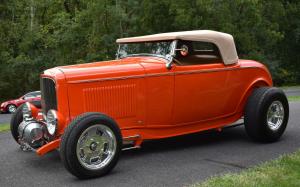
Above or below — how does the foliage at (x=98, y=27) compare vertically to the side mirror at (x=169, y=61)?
below

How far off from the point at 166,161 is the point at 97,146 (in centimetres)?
111

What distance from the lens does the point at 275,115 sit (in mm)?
8219

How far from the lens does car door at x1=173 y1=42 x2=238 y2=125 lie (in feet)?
24.2

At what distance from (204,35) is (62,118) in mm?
2786

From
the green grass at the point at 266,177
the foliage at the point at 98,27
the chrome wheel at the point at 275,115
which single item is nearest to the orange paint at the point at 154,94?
the chrome wheel at the point at 275,115

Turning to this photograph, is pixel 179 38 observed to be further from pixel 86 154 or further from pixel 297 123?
pixel 297 123

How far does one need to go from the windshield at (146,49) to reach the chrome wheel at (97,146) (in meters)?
1.83

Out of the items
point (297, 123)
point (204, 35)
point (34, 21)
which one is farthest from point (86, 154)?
point (34, 21)

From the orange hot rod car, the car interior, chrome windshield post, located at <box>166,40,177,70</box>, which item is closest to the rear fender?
the orange hot rod car

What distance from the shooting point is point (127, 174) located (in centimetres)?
622

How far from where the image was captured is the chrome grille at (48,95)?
6.85m

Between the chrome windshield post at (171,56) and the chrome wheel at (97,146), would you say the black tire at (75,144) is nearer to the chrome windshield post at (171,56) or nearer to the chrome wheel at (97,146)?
the chrome wheel at (97,146)

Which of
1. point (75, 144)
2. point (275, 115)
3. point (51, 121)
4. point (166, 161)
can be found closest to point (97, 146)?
point (75, 144)

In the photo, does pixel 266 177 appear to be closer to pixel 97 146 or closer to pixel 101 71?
pixel 97 146
